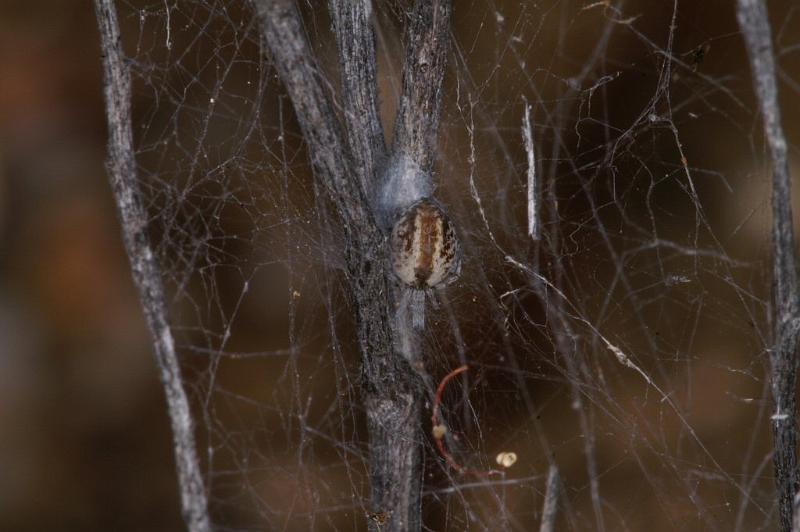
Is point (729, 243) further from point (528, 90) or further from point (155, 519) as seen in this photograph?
point (155, 519)


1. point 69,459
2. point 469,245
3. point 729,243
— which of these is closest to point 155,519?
point 69,459

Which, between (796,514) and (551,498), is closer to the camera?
(796,514)

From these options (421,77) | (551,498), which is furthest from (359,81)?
(551,498)

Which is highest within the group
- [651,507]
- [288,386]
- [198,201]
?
[198,201]

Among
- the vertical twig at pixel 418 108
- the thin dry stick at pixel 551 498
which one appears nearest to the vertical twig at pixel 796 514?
the thin dry stick at pixel 551 498

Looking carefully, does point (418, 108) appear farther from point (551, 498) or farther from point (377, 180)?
point (551, 498)

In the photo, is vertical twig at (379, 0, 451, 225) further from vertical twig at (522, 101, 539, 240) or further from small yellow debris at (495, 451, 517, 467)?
small yellow debris at (495, 451, 517, 467)

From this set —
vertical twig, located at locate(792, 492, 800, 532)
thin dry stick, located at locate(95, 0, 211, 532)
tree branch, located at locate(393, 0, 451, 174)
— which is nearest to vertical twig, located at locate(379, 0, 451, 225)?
tree branch, located at locate(393, 0, 451, 174)
